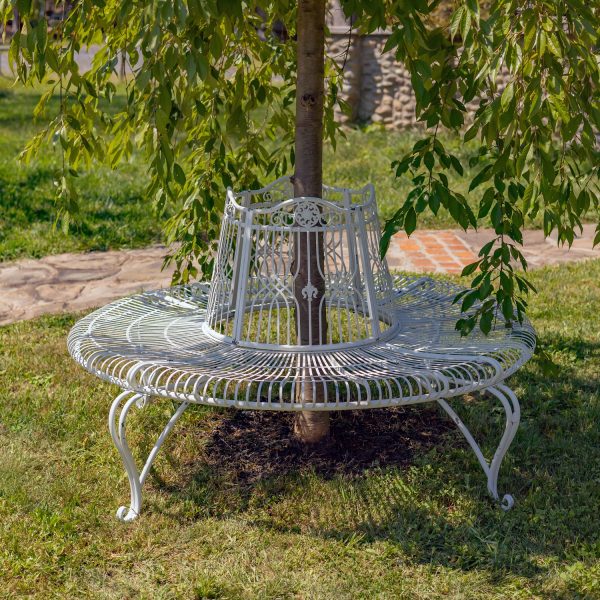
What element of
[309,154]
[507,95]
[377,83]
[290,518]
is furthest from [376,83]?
[507,95]

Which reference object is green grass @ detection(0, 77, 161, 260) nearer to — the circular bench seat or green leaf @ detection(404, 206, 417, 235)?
the circular bench seat

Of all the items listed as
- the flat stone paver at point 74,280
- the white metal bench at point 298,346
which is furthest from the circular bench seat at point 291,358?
the flat stone paver at point 74,280

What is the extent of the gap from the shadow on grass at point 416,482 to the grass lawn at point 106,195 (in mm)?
2297

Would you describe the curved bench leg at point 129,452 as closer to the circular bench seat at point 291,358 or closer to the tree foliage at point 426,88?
the circular bench seat at point 291,358

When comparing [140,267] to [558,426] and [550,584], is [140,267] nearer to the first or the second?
[558,426]

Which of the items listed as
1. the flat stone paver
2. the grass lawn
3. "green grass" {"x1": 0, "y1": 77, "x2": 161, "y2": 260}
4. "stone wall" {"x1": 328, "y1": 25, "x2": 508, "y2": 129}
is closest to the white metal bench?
the flat stone paver

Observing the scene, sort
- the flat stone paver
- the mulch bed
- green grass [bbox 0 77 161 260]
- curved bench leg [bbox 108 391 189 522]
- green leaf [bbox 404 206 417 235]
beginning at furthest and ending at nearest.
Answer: green grass [bbox 0 77 161 260], the flat stone paver, the mulch bed, curved bench leg [bbox 108 391 189 522], green leaf [bbox 404 206 417 235]

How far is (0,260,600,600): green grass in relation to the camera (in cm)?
325

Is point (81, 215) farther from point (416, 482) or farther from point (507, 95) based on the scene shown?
point (507, 95)

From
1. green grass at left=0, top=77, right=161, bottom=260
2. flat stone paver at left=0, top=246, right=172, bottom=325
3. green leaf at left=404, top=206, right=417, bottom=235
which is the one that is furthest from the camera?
green grass at left=0, top=77, right=161, bottom=260

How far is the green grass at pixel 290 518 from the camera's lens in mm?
3246

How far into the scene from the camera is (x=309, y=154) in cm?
391

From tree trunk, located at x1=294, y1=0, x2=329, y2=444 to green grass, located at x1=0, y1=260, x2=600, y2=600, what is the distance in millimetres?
523

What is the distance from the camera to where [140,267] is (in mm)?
6812
